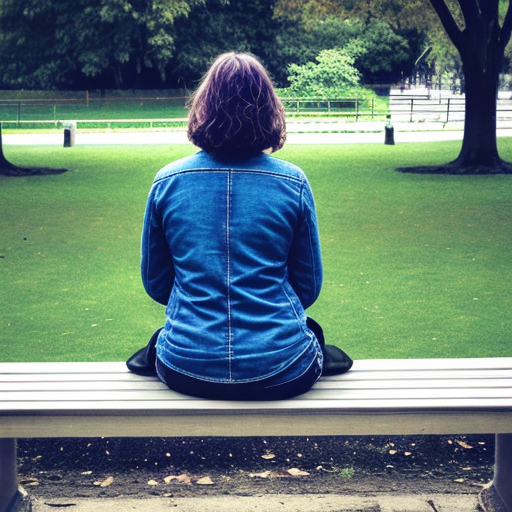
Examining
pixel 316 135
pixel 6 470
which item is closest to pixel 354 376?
pixel 6 470

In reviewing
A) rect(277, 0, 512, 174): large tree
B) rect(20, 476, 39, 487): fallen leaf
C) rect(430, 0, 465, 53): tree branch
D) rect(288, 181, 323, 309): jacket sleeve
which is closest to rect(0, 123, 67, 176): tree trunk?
rect(277, 0, 512, 174): large tree

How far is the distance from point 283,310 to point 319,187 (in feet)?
38.7

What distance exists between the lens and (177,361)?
3.02 metres

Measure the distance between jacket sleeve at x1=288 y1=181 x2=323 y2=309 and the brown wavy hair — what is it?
24cm

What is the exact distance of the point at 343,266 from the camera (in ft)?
28.4

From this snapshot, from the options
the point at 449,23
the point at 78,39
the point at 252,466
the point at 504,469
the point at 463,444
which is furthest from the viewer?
the point at 78,39

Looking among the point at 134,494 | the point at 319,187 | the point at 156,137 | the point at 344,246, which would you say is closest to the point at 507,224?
the point at 344,246

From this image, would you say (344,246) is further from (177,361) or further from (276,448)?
(177,361)

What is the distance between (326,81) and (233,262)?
4405 centimetres

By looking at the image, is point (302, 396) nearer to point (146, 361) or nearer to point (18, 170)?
point (146, 361)

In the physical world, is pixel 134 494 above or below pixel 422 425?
below

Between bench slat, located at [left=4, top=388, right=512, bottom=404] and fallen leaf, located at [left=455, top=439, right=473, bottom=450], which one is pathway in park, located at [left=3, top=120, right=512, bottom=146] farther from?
bench slat, located at [left=4, top=388, right=512, bottom=404]

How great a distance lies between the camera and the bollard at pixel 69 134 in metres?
23.4

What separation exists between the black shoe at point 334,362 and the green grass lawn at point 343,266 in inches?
96.4
